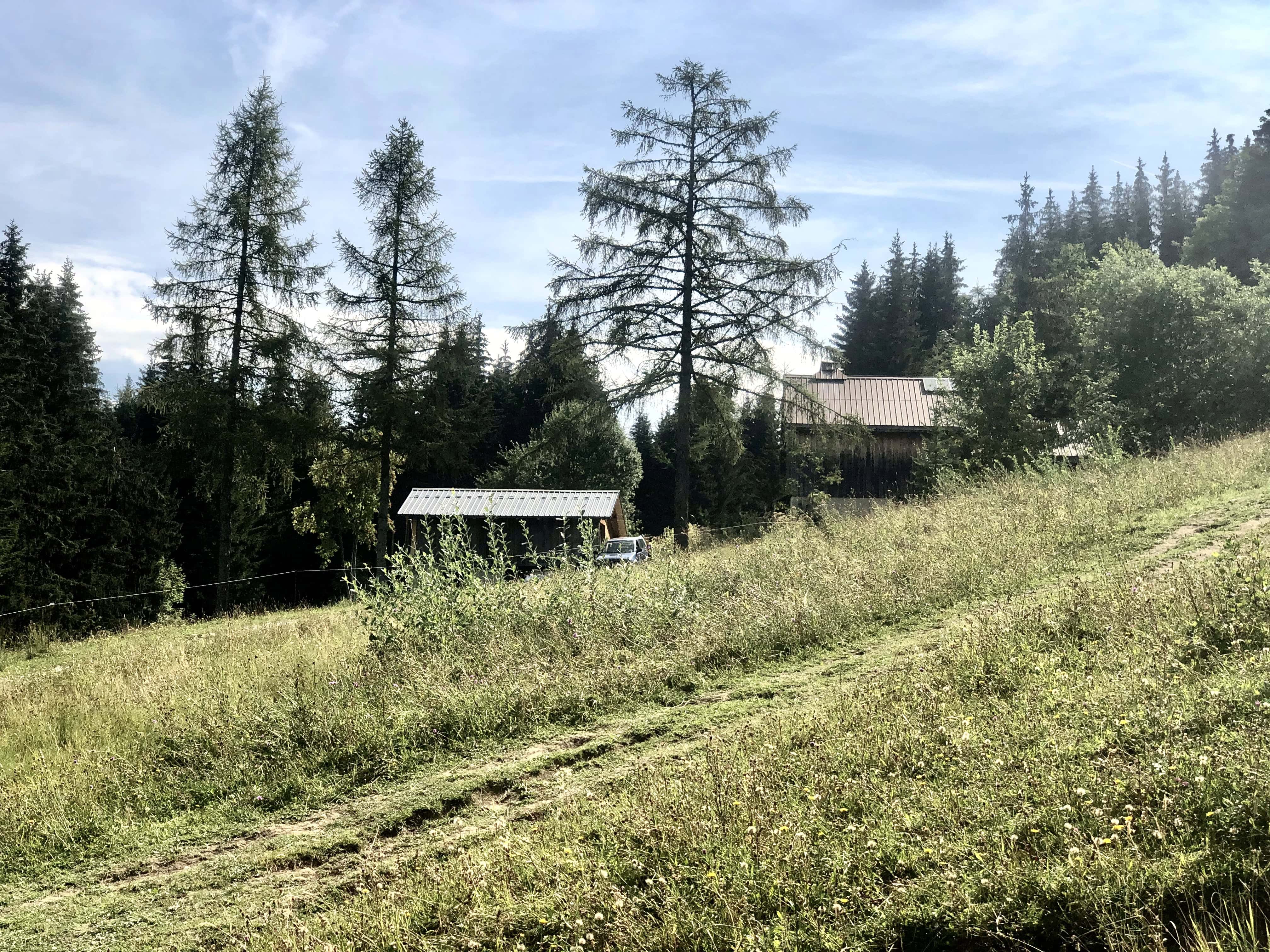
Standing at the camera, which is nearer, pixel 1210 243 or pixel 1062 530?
pixel 1062 530

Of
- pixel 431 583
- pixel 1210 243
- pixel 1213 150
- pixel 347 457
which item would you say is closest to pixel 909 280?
pixel 1210 243

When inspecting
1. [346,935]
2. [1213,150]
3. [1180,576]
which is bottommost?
[346,935]

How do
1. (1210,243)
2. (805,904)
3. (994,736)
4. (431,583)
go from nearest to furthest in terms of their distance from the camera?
(805,904)
(994,736)
(431,583)
(1210,243)

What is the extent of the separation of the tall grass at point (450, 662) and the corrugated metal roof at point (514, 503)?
439 inches

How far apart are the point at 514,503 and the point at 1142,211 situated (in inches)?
2890

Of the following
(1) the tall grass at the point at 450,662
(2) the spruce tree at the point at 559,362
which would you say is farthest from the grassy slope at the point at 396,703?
(2) the spruce tree at the point at 559,362

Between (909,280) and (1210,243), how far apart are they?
70.2 ft

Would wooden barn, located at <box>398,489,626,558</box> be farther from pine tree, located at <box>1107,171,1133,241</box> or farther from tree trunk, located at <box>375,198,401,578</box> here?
pine tree, located at <box>1107,171,1133,241</box>

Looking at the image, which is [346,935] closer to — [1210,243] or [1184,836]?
[1184,836]

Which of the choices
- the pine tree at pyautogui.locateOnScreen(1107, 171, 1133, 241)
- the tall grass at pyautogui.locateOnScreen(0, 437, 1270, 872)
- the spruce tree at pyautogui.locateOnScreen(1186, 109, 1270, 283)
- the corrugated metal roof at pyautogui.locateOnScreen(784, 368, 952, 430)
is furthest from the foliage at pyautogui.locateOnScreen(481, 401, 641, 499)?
the pine tree at pyautogui.locateOnScreen(1107, 171, 1133, 241)

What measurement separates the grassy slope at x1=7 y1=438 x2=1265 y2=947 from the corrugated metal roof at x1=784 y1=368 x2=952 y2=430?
2111cm

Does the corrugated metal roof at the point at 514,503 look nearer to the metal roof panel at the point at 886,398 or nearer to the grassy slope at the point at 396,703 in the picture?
the metal roof panel at the point at 886,398

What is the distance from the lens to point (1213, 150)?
72.6 m

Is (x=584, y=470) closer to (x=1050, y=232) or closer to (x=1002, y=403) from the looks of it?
(x=1002, y=403)
